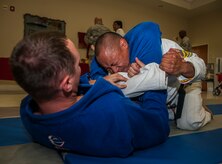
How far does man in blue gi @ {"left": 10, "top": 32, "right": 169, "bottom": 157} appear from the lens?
0.71 m

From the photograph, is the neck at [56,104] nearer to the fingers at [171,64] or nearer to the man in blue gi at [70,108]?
the man in blue gi at [70,108]

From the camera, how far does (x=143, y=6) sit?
7.86m

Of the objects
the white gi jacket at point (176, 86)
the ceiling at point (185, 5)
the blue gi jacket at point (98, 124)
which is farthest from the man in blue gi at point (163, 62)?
the ceiling at point (185, 5)

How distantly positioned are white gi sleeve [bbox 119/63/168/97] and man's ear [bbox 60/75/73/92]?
374 mm

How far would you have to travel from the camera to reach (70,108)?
0.80m

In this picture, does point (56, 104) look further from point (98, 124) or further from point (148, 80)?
point (148, 80)

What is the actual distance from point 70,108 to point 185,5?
802 centimetres

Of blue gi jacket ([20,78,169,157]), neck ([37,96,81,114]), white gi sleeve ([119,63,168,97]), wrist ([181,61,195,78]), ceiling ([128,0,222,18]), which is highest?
ceiling ([128,0,222,18])

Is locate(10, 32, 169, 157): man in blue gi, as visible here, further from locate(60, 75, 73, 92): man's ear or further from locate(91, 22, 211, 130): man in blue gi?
locate(91, 22, 211, 130): man in blue gi

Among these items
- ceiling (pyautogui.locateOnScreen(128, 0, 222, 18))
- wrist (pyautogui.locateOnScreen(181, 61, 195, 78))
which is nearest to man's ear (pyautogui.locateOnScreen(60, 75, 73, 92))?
wrist (pyautogui.locateOnScreen(181, 61, 195, 78))

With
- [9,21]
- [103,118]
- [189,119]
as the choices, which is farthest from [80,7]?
[103,118]

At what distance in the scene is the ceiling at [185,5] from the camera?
733 centimetres

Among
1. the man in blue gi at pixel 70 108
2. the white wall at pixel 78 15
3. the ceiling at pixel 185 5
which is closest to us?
the man in blue gi at pixel 70 108

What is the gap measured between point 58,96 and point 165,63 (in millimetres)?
533
